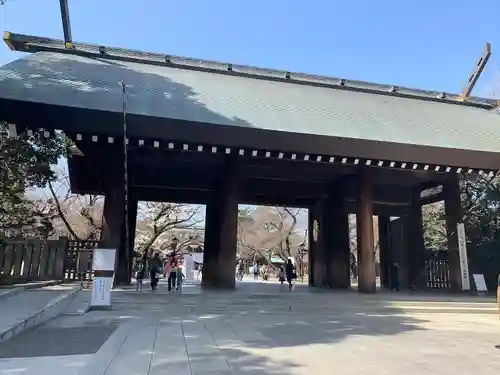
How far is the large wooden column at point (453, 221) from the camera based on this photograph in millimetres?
12609

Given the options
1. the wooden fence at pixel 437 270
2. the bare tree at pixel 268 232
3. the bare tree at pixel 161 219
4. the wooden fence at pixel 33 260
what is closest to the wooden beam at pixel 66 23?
the wooden fence at pixel 33 260

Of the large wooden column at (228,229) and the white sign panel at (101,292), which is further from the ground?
the large wooden column at (228,229)

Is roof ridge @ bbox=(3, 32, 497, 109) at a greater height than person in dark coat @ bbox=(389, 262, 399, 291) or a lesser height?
greater

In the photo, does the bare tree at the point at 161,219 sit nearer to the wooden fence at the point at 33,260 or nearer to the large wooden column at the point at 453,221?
the wooden fence at the point at 33,260

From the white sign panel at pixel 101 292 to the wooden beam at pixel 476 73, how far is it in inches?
Result: 607

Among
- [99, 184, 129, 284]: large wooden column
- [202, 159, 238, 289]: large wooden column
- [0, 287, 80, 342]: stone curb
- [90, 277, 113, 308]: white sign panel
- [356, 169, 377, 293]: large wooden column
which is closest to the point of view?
[0, 287, 80, 342]: stone curb

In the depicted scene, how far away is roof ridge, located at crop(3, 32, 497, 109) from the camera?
1283 centimetres

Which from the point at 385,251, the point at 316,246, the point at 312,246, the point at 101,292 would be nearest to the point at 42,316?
the point at 101,292

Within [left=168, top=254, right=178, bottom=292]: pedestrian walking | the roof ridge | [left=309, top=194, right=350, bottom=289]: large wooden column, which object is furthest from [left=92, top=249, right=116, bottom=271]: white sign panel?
[left=309, top=194, right=350, bottom=289]: large wooden column

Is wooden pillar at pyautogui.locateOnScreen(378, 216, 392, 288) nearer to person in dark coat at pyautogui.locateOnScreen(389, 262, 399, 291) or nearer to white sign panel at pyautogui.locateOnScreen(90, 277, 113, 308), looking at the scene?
person in dark coat at pyautogui.locateOnScreen(389, 262, 399, 291)

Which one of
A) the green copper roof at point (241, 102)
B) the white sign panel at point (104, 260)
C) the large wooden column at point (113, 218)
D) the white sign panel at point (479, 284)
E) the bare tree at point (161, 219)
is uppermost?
the green copper roof at point (241, 102)

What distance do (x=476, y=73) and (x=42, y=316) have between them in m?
17.3

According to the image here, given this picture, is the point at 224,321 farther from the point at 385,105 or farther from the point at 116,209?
the point at 385,105

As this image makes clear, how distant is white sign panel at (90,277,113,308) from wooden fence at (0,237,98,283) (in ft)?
16.7
